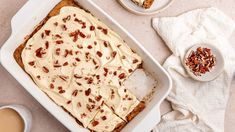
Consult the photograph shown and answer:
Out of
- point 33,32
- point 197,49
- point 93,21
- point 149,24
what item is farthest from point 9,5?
point 197,49

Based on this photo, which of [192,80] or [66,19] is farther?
[192,80]

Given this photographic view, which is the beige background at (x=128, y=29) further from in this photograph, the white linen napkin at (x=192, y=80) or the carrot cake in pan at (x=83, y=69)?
the carrot cake in pan at (x=83, y=69)

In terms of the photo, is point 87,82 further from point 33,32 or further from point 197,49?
point 197,49

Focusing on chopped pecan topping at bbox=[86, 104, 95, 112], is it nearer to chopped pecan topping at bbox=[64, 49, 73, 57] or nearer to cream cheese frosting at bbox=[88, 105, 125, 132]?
cream cheese frosting at bbox=[88, 105, 125, 132]

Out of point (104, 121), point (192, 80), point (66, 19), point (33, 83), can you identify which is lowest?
point (192, 80)

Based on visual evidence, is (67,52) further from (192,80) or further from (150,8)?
(192,80)

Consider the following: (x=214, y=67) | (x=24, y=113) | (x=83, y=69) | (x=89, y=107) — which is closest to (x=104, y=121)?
(x=89, y=107)
